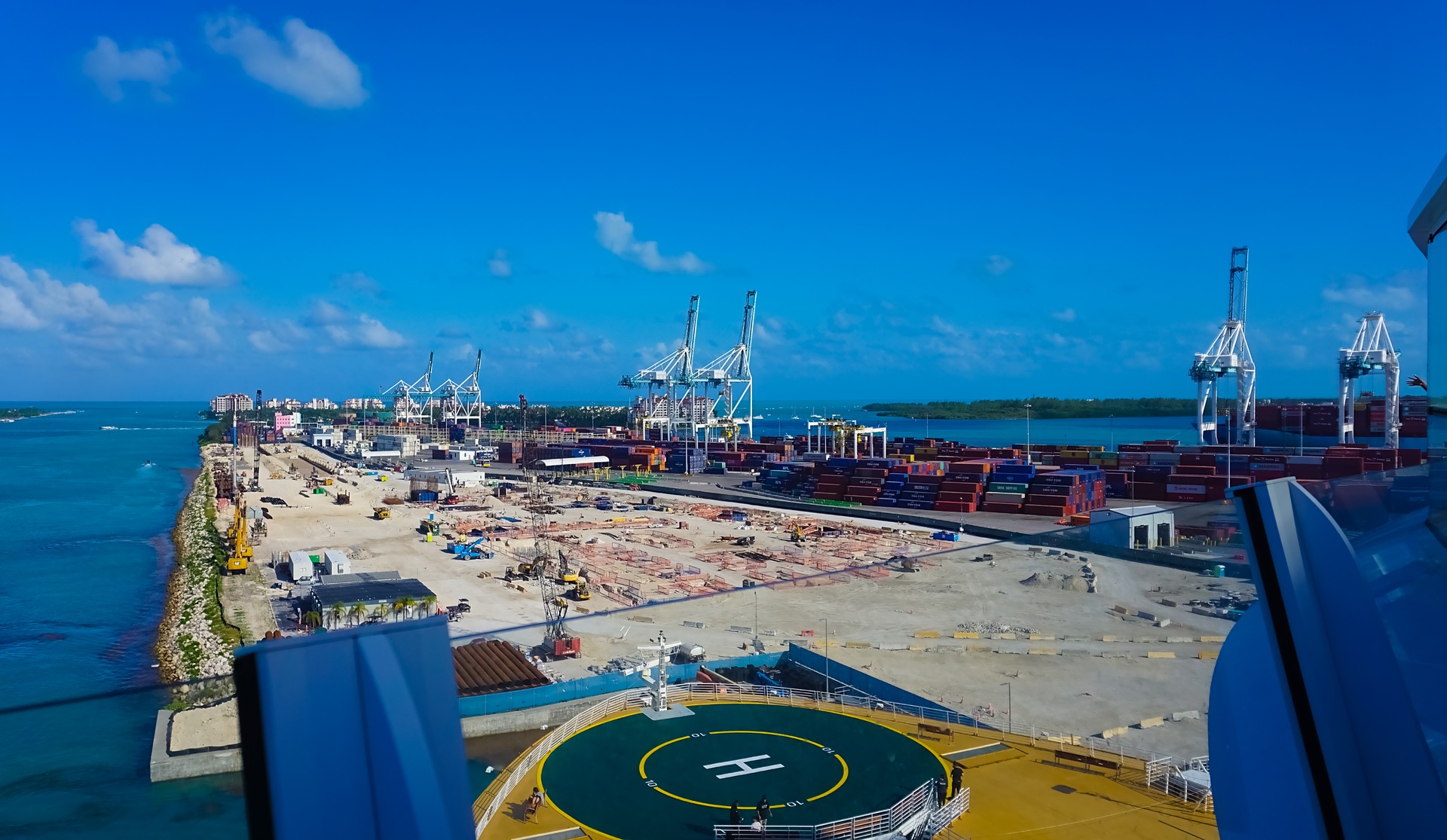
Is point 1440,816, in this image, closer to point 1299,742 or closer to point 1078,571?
point 1299,742

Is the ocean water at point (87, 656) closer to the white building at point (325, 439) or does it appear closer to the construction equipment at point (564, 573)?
the construction equipment at point (564, 573)

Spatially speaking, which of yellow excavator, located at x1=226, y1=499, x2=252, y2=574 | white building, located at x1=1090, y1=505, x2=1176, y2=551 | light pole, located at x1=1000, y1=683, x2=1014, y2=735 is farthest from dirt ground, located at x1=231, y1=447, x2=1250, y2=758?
yellow excavator, located at x1=226, y1=499, x2=252, y2=574

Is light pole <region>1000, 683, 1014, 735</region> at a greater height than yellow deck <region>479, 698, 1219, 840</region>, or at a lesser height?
greater

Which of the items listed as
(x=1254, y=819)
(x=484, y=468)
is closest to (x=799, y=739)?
(x=1254, y=819)

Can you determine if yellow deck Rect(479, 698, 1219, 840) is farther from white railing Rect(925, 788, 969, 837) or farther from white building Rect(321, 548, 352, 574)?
white building Rect(321, 548, 352, 574)

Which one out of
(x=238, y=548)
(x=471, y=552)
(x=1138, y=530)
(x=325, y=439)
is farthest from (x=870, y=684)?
(x=325, y=439)

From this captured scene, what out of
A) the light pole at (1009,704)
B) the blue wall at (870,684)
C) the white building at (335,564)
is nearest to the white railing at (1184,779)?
the light pole at (1009,704)

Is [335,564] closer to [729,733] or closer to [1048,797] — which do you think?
[729,733]
